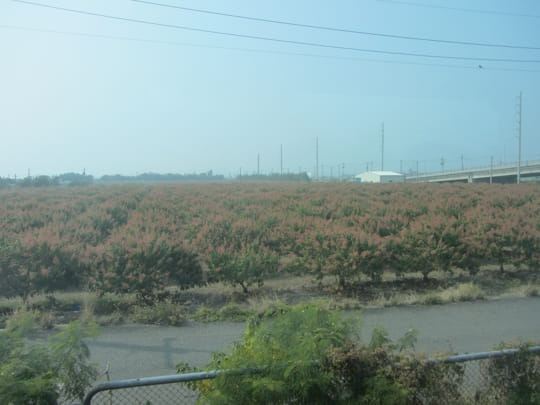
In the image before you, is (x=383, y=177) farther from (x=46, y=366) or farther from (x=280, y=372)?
(x=46, y=366)

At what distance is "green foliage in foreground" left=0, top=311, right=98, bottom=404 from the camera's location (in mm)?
2689

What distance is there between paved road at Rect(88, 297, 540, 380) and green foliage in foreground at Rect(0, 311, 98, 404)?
2482 millimetres

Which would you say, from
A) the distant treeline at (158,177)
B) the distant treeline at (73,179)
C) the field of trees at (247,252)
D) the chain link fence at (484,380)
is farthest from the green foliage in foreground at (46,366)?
the distant treeline at (158,177)

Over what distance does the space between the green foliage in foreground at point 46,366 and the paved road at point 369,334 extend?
248 centimetres

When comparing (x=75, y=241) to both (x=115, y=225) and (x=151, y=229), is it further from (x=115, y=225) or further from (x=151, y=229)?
(x=115, y=225)

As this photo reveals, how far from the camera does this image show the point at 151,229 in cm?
1113

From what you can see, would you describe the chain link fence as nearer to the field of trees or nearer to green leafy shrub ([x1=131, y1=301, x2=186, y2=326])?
green leafy shrub ([x1=131, y1=301, x2=186, y2=326])

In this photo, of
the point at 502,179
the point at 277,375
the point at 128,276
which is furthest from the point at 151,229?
the point at 502,179

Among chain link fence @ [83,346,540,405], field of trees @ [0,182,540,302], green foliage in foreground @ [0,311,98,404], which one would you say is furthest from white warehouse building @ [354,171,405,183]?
green foliage in foreground @ [0,311,98,404]

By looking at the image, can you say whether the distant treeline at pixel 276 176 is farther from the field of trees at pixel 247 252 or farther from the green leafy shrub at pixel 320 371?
the green leafy shrub at pixel 320 371

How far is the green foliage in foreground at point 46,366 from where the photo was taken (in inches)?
106

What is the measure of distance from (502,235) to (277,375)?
10.3 meters

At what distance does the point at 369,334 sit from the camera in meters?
6.46

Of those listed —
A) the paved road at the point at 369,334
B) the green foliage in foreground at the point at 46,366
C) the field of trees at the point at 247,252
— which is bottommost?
the paved road at the point at 369,334
